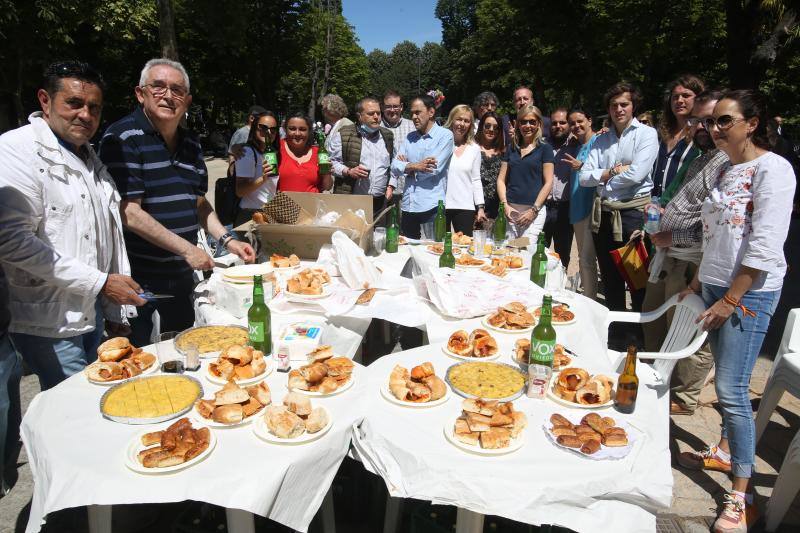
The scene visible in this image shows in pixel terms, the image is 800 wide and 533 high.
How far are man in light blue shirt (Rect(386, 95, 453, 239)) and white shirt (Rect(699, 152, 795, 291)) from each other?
10.5ft

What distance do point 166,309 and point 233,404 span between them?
174cm

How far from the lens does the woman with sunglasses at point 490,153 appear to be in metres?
6.17

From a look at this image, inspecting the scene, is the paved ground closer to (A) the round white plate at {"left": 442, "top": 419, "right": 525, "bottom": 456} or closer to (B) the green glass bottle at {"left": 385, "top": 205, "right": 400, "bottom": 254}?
(A) the round white plate at {"left": 442, "top": 419, "right": 525, "bottom": 456}

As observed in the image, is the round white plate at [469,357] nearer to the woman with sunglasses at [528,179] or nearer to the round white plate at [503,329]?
the round white plate at [503,329]

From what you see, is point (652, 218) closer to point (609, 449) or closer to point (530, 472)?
point (609, 449)

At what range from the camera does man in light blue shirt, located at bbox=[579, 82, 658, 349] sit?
185 inches

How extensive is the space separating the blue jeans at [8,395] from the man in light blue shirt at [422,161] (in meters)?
3.83

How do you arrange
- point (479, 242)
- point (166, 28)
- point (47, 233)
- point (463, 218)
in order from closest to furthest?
point (47, 233), point (479, 242), point (463, 218), point (166, 28)

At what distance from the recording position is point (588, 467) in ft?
5.57

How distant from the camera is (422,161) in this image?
5586mm

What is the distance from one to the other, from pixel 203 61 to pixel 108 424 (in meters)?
33.0

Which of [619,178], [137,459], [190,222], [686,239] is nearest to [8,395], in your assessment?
[190,222]

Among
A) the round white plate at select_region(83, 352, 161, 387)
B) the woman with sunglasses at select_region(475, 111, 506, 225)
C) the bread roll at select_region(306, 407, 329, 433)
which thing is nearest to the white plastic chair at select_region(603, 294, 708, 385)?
the bread roll at select_region(306, 407, 329, 433)

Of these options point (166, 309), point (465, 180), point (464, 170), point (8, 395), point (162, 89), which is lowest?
point (8, 395)
